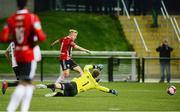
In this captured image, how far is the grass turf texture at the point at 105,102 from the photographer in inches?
741

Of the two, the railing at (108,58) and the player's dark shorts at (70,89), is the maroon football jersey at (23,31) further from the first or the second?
the railing at (108,58)

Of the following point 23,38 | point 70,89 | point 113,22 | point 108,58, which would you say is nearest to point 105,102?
point 70,89

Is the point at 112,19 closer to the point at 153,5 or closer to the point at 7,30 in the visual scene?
the point at 153,5

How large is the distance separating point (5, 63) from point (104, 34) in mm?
7649

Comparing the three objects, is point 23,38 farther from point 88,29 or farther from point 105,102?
point 88,29

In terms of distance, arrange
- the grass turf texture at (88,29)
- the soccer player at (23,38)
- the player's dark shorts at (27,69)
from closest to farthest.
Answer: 1. the soccer player at (23,38)
2. the player's dark shorts at (27,69)
3. the grass turf texture at (88,29)

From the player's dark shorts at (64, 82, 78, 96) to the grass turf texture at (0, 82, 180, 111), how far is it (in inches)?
8.4

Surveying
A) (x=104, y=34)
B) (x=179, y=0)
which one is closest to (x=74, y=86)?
(x=104, y=34)

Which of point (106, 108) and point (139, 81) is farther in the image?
point (139, 81)

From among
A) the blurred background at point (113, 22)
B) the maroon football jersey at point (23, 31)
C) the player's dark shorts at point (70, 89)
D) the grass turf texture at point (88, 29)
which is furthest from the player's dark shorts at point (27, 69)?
the grass turf texture at point (88, 29)

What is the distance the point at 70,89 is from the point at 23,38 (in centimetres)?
787

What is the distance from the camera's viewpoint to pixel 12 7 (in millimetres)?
43062

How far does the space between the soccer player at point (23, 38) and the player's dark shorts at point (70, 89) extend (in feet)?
23.7

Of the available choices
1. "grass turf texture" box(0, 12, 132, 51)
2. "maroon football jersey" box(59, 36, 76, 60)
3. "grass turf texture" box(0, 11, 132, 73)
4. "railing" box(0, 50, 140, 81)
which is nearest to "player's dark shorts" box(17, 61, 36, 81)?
"maroon football jersey" box(59, 36, 76, 60)
